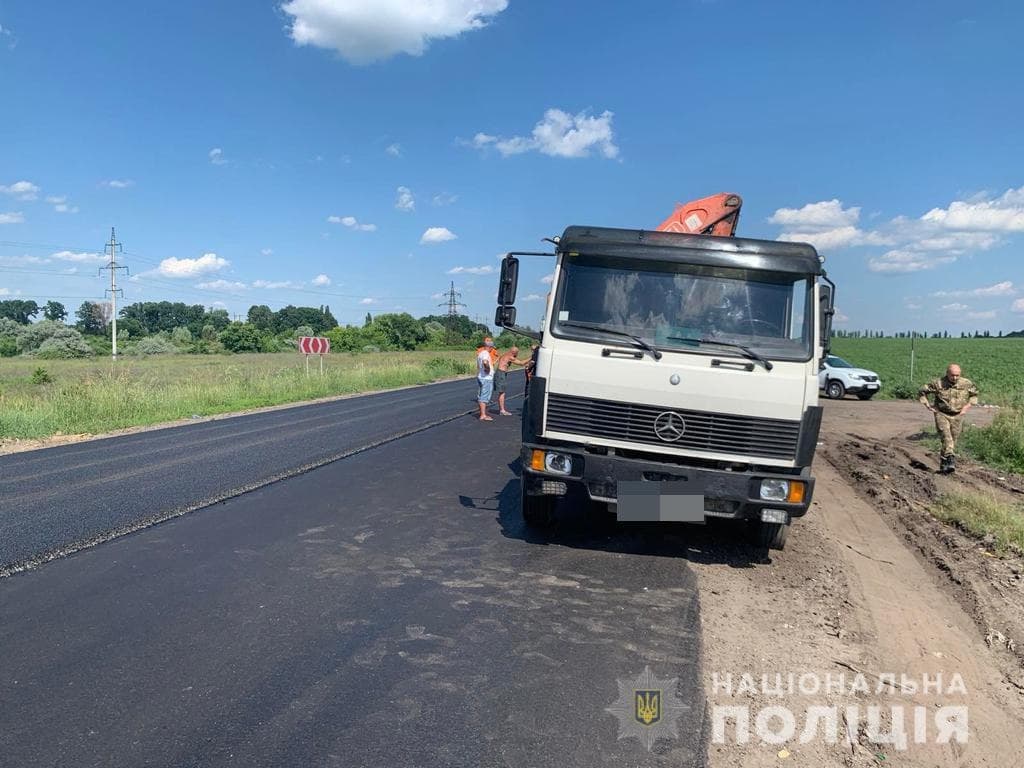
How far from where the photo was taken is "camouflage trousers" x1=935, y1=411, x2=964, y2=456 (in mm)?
10328

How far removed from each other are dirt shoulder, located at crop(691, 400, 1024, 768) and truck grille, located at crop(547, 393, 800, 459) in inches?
41.6

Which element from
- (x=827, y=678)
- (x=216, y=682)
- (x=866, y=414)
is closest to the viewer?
(x=216, y=682)

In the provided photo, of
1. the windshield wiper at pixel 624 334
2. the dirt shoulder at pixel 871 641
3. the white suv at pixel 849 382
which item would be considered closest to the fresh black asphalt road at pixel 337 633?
the dirt shoulder at pixel 871 641

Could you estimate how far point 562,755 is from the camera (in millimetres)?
2918

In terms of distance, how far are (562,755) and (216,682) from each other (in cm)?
180

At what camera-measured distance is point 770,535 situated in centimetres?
596

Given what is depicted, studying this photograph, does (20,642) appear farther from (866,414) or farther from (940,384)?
(866,414)

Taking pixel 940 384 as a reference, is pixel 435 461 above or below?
below

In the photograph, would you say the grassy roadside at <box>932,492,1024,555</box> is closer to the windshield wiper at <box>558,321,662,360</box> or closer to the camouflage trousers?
the camouflage trousers

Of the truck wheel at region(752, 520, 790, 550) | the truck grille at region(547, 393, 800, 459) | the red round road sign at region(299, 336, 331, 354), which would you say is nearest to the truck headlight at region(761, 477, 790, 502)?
the truck grille at region(547, 393, 800, 459)

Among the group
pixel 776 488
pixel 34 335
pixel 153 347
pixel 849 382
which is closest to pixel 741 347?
pixel 776 488

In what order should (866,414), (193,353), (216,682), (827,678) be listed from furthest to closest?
(193,353)
(866,414)
(827,678)
(216,682)

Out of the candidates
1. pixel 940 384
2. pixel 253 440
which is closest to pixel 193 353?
pixel 253 440

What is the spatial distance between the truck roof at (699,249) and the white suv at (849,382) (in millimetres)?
20274
